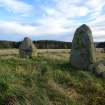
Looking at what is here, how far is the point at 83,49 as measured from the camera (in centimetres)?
1852

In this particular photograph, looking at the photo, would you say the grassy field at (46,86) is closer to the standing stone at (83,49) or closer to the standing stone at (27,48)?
the standing stone at (83,49)

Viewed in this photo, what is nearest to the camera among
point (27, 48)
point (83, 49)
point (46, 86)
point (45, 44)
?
point (46, 86)

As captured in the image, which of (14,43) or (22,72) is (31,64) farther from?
(14,43)

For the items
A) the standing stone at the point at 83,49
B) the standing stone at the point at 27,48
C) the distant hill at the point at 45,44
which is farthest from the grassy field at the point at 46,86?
the distant hill at the point at 45,44

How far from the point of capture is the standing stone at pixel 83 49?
17906 millimetres

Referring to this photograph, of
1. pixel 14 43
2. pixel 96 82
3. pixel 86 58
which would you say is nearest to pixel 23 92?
pixel 96 82

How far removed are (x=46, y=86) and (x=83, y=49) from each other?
7348mm

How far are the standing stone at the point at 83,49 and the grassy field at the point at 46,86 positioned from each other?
1217 millimetres

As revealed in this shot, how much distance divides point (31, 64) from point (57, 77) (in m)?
2.06

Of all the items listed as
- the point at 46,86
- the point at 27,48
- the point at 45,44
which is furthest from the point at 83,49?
the point at 45,44

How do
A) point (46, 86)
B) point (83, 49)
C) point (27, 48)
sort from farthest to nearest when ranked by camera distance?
point (27, 48) < point (83, 49) < point (46, 86)

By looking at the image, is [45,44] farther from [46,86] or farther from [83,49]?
[46,86]

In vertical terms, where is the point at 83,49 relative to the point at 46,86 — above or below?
above

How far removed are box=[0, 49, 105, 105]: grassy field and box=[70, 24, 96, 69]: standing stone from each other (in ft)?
3.99
